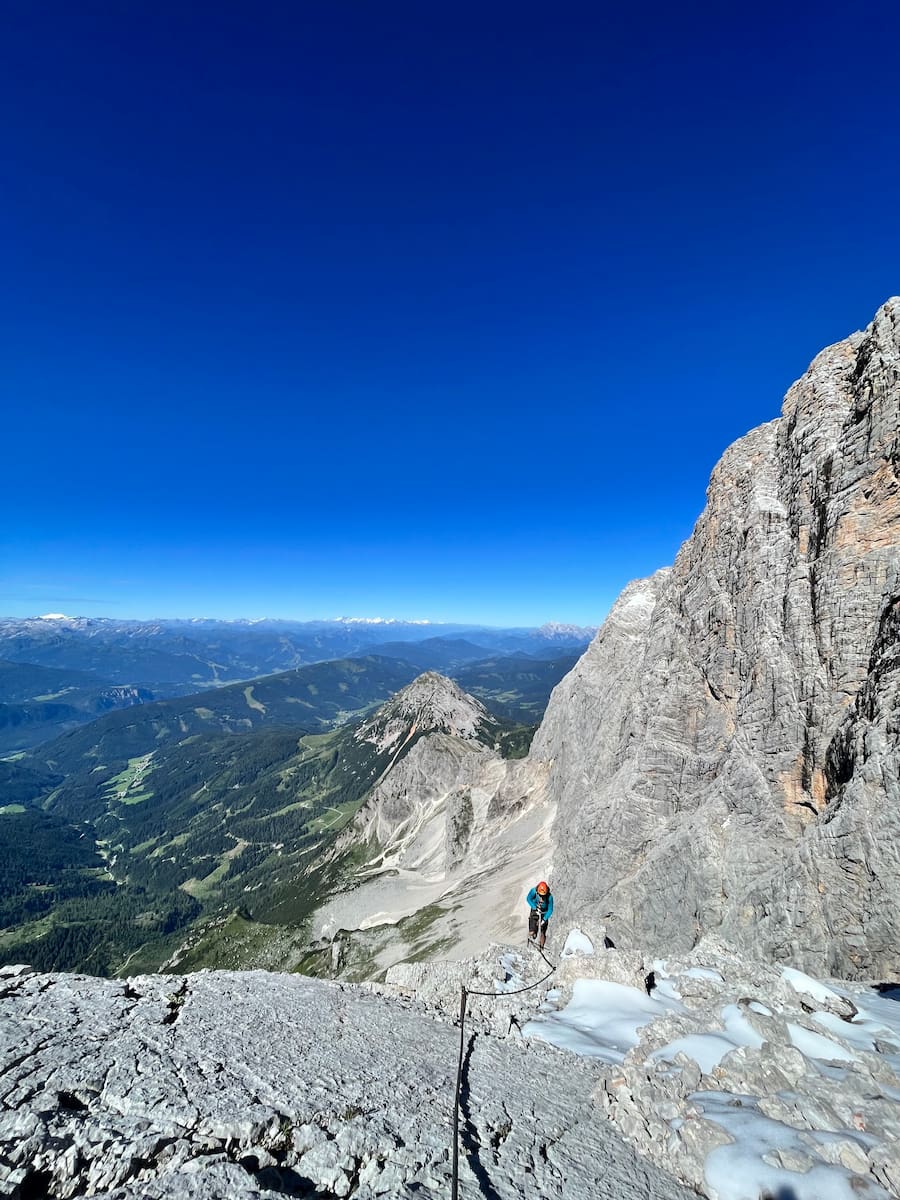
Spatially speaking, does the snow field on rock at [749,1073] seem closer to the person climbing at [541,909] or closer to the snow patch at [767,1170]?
the snow patch at [767,1170]

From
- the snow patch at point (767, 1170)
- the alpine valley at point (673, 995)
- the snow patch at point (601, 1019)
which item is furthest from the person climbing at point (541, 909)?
the snow patch at point (767, 1170)

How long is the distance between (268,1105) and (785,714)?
35.5 meters

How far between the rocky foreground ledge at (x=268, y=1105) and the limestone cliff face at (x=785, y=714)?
66.4ft

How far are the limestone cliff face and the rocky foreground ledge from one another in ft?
66.4

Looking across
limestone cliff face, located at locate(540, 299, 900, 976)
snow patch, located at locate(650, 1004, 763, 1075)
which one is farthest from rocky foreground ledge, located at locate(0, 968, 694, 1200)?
limestone cliff face, located at locate(540, 299, 900, 976)

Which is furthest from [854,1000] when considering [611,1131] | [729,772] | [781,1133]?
[729,772]

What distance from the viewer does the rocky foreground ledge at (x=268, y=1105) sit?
8.22 meters

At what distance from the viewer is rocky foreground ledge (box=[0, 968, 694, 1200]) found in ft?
27.0

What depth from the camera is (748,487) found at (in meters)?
43.0

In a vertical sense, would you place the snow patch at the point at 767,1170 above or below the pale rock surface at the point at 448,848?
above

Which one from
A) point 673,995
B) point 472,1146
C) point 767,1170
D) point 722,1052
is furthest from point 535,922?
point 767,1170

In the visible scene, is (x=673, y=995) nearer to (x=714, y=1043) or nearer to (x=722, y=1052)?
(x=714, y=1043)

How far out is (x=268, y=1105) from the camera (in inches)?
408

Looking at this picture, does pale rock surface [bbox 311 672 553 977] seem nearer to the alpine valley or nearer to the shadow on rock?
the alpine valley
